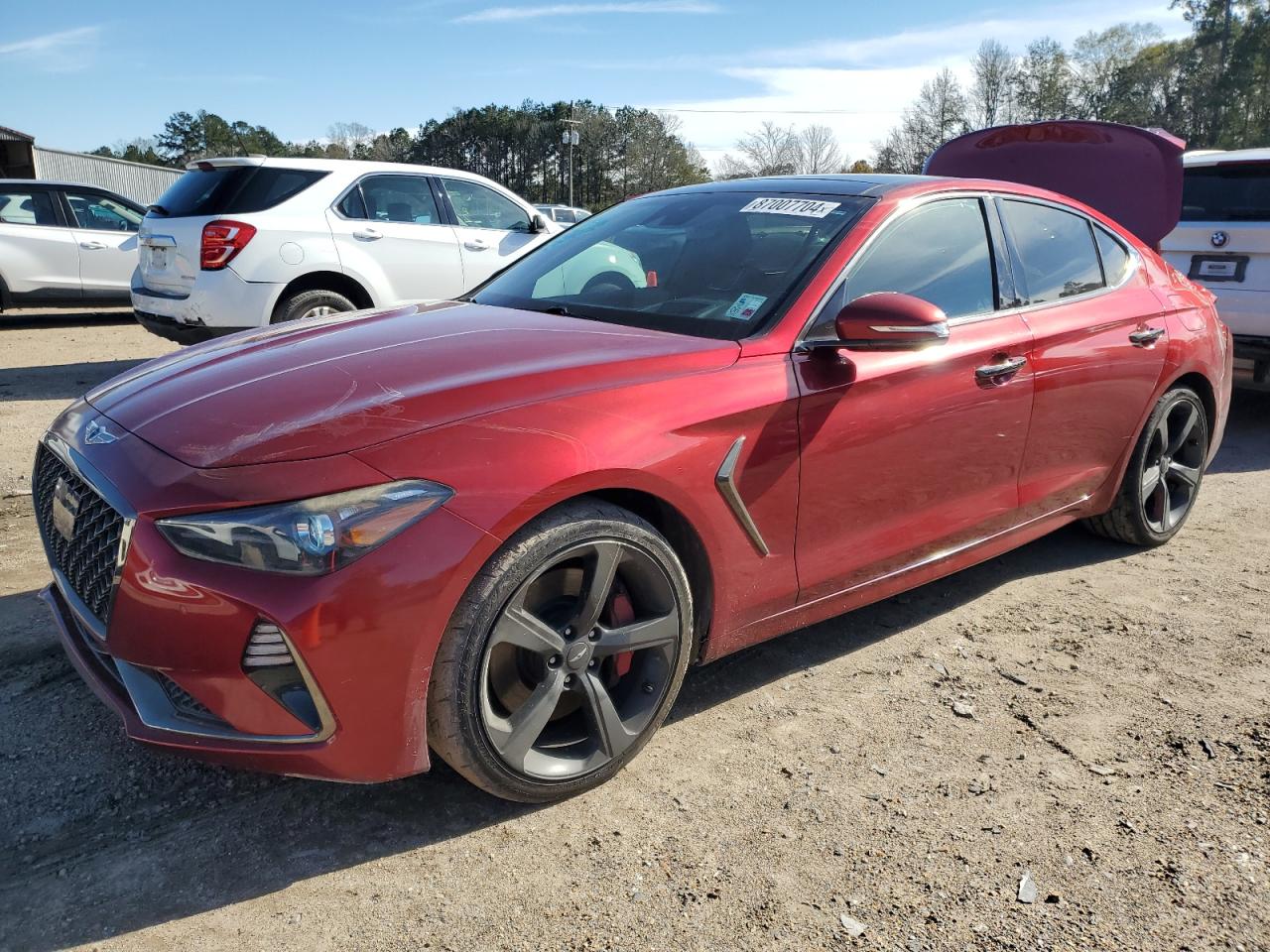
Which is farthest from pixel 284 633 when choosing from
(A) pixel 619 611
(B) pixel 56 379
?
(B) pixel 56 379

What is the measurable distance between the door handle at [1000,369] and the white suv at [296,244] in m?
5.52

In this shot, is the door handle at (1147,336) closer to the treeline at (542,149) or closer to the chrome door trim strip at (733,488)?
the chrome door trim strip at (733,488)

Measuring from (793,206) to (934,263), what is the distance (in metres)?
0.52

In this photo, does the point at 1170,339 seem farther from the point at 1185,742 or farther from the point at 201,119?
the point at 201,119

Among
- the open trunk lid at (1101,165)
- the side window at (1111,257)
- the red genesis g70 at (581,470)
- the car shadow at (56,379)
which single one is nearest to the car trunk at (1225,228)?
the open trunk lid at (1101,165)

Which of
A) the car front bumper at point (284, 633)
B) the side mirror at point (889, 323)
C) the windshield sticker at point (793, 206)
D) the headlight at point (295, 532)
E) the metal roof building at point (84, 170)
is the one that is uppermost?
the metal roof building at point (84, 170)

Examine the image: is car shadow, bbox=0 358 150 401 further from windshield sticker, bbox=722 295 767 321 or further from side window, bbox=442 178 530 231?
windshield sticker, bbox=722 295 767 321

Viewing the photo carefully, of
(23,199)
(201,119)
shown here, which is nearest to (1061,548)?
(23,199)

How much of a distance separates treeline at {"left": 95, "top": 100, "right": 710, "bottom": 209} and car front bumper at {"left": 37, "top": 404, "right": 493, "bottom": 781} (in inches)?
2697

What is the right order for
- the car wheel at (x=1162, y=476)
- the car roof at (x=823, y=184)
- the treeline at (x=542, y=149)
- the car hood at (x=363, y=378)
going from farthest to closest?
the treeline at (x=542, y=149) → the car wheel at (x=1162, y=476) → the car roof at (x=823, y=184) → the car hood at (x=363, y=378)

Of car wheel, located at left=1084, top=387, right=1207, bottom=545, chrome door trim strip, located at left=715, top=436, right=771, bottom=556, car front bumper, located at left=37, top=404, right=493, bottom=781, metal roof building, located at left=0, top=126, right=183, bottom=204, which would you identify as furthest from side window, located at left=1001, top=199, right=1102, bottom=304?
metal roof building, located at left=0, top=126, right=183, bottom=204

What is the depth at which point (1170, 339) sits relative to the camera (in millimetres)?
4293

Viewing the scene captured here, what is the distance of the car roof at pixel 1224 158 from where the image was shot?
261 inches

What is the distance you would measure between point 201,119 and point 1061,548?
10615 cm
